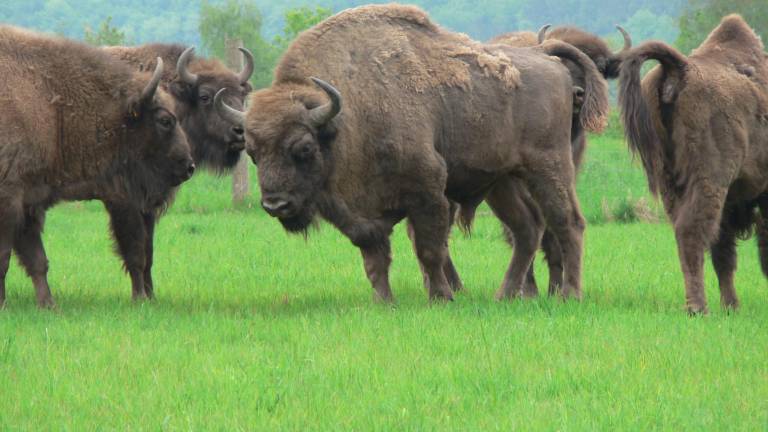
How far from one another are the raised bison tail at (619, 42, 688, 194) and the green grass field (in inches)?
45.5

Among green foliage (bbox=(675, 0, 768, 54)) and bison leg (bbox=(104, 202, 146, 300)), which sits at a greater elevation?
bison leg (bbox=(104, 202, 146, 300))

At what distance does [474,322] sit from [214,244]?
6.47 meters

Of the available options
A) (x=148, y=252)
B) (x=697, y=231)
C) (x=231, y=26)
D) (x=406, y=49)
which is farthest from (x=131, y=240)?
(x=231, y=26)

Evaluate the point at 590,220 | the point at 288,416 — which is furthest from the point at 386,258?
the point at 590,220

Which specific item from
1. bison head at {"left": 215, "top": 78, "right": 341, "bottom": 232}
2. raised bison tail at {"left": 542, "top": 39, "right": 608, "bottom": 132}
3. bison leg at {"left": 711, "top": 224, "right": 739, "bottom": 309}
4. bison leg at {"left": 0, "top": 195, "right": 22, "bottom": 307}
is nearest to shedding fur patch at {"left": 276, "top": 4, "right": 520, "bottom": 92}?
bison head at {"left": 215, "top": 78, "right": 341, "bottom": 232}

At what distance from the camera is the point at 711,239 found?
25.4 ft

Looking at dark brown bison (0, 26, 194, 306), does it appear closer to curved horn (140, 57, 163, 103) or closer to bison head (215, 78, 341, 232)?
curved horn (140, 57, 163, 103)

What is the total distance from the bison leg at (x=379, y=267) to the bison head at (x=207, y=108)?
2.20 meters

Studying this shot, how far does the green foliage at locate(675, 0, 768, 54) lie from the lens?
5947 cm

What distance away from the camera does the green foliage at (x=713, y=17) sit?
59469 millimetres

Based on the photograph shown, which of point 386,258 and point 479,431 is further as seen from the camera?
point 386,258

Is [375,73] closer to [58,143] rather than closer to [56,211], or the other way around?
[58,143]

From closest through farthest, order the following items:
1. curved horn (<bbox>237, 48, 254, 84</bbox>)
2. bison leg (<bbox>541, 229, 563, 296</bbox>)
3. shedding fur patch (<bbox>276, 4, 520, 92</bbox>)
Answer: shedding fur patch (<bbox>276, 4, 520, 92</bbox>)
bison leg (<bbox>541, 229, 563, 296</bbox>)
curved horn (<bbox>237, 48, 254, 84</bbox>)

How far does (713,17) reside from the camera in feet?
207
